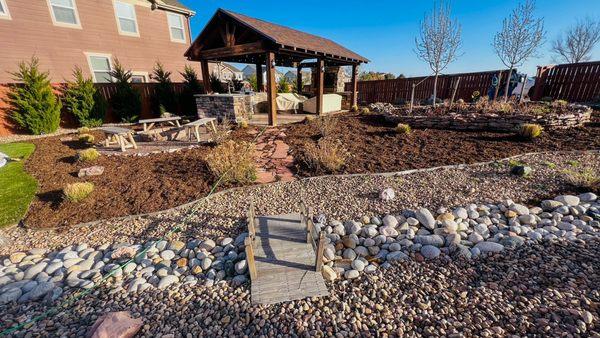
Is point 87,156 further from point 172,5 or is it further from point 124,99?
point 172,5

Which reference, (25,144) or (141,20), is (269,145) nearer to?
(25,144)

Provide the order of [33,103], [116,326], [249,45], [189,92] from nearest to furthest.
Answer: [116,326] < [249,45] < [33,103] < [189,92]

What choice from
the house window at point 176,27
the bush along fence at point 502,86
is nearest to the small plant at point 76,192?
the bush along fence at point 502,86

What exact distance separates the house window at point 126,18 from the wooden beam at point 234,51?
6205mm

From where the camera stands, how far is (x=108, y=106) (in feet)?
35.7

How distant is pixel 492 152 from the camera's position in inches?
214

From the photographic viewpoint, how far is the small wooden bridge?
7.99ft

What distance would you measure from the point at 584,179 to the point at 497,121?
3422mm

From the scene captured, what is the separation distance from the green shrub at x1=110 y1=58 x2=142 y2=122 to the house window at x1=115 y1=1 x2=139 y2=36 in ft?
11.4

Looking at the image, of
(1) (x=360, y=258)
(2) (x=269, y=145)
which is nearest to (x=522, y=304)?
(1) (x=360, y=258)

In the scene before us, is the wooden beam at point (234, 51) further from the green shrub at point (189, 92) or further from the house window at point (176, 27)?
the house window at point (176, 27)

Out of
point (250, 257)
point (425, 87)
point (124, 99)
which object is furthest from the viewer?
point (425, 87)

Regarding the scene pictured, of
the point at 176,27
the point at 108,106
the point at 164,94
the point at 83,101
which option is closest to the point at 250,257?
the point at 83,101

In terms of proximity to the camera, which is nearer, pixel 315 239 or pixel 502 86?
pixel 315 239
